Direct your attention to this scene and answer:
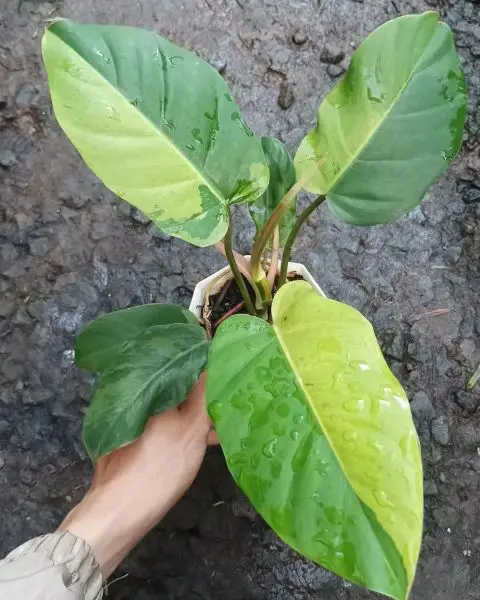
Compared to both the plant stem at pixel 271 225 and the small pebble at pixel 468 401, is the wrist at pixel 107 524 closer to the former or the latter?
the plant stem at pixel 271 225

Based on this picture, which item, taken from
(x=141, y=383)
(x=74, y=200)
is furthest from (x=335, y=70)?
(x=141, y=383)

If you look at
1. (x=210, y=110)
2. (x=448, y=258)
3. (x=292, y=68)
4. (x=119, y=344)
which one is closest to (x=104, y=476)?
(x=119, y=344)

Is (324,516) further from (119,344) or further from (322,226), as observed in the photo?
(322,226)

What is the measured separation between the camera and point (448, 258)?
3.91 ft

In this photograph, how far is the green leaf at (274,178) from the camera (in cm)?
81

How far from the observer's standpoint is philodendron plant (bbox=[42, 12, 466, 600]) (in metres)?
0.52

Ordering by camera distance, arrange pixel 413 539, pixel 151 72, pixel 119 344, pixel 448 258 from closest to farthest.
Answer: pixel 413 539 → pixel 151 72 → pixel 119 344 → pixel 448 258

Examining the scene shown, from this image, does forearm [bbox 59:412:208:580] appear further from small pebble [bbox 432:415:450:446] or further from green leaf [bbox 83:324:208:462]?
small pebble [bbox 432:415:450:446]

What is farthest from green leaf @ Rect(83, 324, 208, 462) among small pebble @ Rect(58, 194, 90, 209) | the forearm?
small pebble @ Rect(58, 194, 90, 209)

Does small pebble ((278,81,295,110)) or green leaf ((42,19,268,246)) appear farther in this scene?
small pebble ((278,81,295,110))

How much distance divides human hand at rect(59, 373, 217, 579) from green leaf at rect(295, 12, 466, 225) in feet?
1.12

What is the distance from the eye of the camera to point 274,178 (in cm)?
82

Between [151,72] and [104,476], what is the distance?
56cm

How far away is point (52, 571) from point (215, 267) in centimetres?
61
